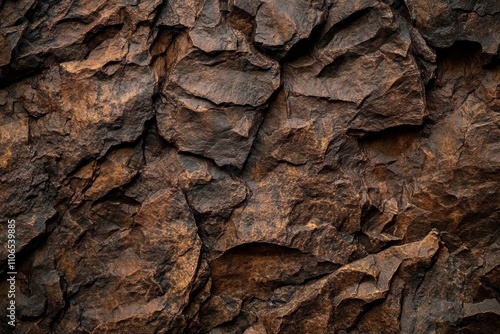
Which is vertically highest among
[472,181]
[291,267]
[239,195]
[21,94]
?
[21,94]

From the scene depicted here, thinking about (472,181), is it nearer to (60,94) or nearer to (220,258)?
(220,258)

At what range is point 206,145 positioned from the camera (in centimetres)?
305

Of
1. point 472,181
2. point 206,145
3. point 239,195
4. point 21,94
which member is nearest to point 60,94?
point 21,94

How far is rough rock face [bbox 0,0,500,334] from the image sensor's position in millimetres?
3004

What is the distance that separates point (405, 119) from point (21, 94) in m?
2.17

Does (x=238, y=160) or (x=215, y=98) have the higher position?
(x=215, y=98)

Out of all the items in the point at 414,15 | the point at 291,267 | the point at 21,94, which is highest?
the point at 21,94

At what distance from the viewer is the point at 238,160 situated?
308 cm

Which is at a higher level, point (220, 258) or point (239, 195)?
point (239, 195)

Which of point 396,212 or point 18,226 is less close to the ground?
point 18,226

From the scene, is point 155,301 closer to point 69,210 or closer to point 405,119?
point 69,210

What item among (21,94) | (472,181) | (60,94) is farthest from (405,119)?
(21,94)

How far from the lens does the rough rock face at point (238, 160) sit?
3004 mm

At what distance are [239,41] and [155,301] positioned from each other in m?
1.53
